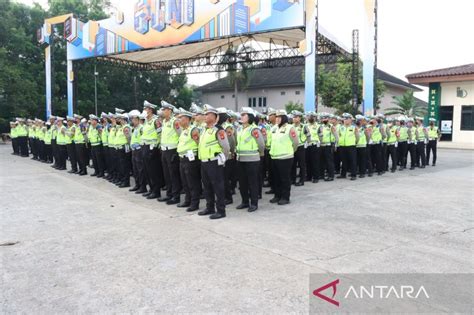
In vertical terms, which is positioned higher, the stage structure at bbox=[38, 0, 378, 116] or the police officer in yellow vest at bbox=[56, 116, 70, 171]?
the stage structure at bbox=[38, 0, 378, 116]

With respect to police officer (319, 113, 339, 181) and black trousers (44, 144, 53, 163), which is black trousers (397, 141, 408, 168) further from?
black trousers (44, 144, 53, 163)

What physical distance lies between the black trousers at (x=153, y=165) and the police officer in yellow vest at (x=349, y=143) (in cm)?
500

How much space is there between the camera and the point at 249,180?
22.0ft

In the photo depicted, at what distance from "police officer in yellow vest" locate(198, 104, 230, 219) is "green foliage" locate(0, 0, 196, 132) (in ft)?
64.6

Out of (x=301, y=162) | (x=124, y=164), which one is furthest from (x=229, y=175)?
(x=124, y=164)

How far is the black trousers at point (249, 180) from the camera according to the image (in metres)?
6.64

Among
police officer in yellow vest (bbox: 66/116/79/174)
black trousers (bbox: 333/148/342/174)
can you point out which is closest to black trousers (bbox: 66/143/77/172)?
police officer in yellow vest (bbox: 66/116/79/174)

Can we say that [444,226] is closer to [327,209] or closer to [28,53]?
[327,209]

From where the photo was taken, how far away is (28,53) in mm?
28453

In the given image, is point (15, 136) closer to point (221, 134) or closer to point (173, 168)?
point (173, 168)

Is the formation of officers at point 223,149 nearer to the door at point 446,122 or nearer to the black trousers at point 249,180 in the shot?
the black trousers at point 249,180

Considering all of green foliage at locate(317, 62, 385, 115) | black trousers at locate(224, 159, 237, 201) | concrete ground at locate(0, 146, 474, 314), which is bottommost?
concrete ground at locate(0, 146, 474, 314)

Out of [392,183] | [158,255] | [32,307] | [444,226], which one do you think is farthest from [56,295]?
[392,183]

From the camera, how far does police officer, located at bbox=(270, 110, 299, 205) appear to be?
6.95 m
